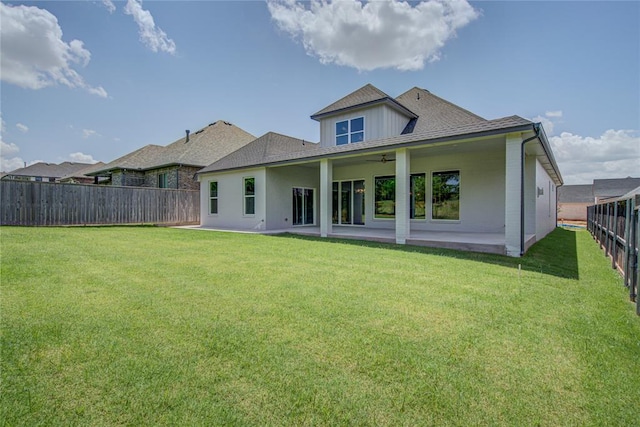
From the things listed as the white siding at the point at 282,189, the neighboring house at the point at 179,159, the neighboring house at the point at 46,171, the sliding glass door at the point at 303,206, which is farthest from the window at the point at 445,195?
the neighboring house at the point at 46,171

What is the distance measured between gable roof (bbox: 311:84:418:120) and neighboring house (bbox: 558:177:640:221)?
34938mm

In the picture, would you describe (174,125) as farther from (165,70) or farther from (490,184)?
(490,184)

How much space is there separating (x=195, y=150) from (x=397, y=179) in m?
16.9

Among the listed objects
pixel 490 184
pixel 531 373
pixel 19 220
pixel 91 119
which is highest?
pixel 91 119

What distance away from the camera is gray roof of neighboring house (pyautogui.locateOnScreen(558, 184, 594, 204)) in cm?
4431

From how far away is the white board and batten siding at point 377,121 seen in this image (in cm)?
1338

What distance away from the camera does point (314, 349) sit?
2.70m

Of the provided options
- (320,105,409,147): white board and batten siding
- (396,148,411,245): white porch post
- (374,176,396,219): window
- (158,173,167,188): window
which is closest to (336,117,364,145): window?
(320,105,409,147): white board and batten siding

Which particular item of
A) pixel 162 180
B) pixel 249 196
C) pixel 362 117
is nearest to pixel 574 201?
pixel 362 117

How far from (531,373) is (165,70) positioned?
16.6 meters

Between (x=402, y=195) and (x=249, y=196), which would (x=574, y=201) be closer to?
(x=402, y=195)

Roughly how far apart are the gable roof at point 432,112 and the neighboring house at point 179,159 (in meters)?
13.6

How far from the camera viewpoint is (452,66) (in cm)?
1373

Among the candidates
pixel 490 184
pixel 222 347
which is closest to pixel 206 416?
pixel 222 347
